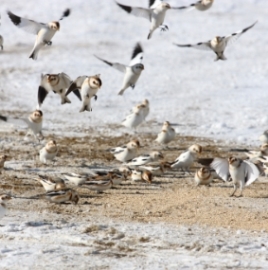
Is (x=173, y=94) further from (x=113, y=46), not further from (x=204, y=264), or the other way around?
(x=204, y=264)

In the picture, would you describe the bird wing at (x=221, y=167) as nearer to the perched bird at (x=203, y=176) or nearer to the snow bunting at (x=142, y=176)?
the perched bird at (x=203, y=176)

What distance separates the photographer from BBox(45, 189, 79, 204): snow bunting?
12469mm

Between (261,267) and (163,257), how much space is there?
1.05 m

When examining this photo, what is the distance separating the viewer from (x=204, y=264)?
32.1 feet

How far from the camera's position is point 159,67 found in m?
25.3

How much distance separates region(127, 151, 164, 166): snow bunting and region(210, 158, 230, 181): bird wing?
6.53ft

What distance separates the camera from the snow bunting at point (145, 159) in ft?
51.1

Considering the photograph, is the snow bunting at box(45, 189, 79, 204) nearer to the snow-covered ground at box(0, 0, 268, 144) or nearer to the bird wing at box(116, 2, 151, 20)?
the bird wing at box(116, 2, 151, 20)

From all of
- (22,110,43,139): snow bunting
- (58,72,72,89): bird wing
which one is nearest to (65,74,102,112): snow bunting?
(58,72,72,89): bird wing

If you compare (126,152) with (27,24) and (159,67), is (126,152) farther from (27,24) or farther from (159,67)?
(159,67)

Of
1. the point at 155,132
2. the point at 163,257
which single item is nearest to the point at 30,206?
the point at 163,257

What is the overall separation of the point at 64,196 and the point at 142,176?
2161 mm

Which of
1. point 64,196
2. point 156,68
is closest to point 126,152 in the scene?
point 64,196

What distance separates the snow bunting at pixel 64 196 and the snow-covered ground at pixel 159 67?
6.75 meters
